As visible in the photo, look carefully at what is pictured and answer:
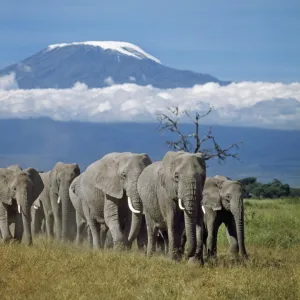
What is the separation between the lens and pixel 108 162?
75.2 ft

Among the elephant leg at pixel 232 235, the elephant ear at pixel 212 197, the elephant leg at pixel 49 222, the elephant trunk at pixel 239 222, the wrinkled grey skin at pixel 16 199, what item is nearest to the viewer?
the elephant trunk at pixel 239 222

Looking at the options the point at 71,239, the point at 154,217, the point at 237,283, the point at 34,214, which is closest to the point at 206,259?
the point at 154,217

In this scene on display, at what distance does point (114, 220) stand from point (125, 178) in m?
1.00

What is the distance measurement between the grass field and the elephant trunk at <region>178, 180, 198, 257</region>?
0.47 metres

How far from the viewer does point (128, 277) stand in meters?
16.7

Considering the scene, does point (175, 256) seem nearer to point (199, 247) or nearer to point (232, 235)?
point (199, 247)

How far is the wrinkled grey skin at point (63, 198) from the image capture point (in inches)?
1110

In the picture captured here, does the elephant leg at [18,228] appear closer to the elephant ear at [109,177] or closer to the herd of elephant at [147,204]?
the herd of elephant at [147,204]

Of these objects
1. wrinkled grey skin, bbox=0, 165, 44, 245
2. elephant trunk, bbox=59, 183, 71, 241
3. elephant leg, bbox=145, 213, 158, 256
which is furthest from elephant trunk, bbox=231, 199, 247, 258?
elephant trunk, bbox=59, 183, 71, 241

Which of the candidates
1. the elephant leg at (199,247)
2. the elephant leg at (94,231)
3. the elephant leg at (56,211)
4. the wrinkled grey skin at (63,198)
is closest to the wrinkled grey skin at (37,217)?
the elephant leg at (56,211)

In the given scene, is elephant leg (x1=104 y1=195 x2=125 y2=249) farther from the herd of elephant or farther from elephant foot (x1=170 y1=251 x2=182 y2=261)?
elephant foot (x1=170 y1=251 x2=182 y2=261)

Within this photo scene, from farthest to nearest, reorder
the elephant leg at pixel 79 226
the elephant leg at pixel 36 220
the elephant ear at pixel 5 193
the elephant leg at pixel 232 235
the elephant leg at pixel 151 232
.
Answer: the elephant leg at pixel 36 220
the elephant leg at pixel 79 226
the elephant ear at pixel 5 193
the elephant leg at pixel 232 235
the elephant leg at pixel 151 232

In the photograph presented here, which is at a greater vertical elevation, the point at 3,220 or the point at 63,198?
the point at 3,220

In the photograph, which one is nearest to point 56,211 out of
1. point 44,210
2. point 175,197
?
point 44,210
